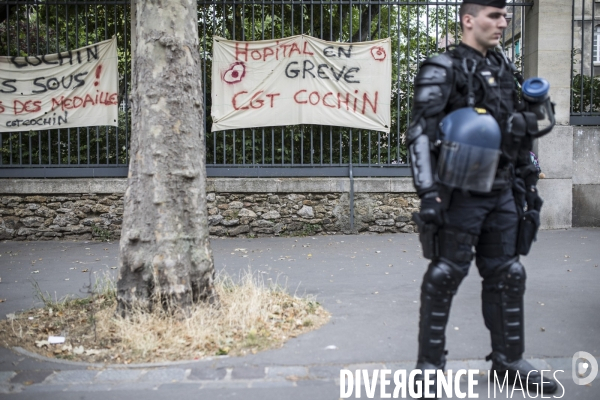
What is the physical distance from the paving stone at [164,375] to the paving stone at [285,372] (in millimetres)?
506

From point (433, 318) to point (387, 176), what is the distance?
6497mm

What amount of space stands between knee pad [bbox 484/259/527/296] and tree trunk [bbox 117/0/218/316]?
2.17 meters

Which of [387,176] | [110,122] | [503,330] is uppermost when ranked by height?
[110,122]

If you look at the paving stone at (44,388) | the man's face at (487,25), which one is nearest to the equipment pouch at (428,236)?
the man's face at (487,25)

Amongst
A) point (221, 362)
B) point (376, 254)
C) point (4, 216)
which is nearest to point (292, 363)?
point (221, 362)

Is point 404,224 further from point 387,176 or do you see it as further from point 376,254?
point 376,254

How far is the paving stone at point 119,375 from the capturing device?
157 inches

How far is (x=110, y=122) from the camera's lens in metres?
9.68

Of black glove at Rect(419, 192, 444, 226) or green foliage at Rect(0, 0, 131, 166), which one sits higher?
green foliage at Rect(0, 0, 131, 166)

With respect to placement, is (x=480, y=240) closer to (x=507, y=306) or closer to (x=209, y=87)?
(x=507, y=306)

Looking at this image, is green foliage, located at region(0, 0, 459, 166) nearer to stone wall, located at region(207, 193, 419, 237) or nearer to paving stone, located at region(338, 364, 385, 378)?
stone wall, located at region(207, 193, 419, 237)

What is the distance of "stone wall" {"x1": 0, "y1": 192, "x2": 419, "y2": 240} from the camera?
9.66m

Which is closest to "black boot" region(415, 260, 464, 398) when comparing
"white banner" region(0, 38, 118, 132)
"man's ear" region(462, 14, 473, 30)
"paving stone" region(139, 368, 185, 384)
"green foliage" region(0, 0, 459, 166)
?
"man's ear" region(462, 14, 473, 30)

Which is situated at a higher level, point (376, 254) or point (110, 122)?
point (110, 122)
